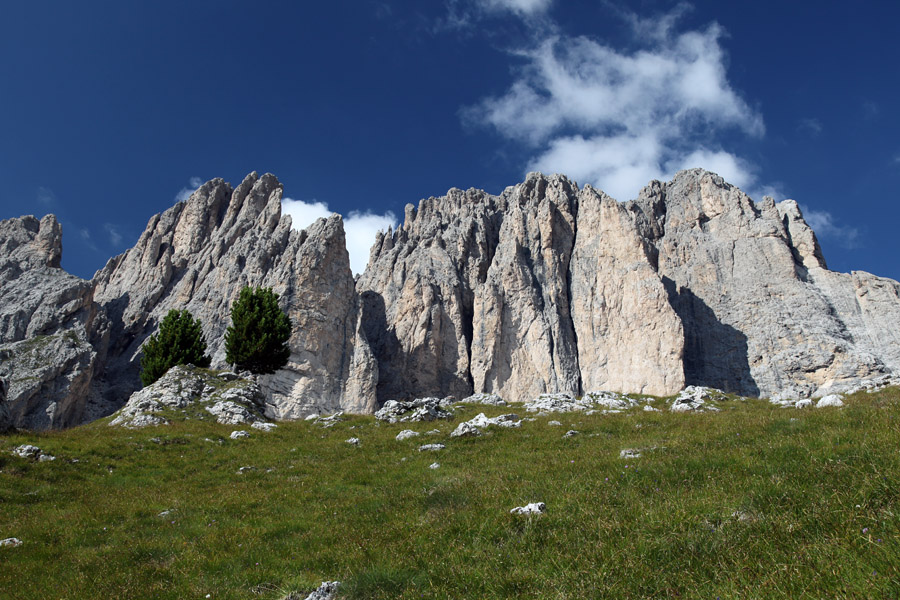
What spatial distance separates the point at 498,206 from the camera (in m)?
111

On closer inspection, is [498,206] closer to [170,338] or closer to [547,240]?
[547,240]

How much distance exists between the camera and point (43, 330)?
267ft

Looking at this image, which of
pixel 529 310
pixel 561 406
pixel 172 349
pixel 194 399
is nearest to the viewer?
pixel 194 399

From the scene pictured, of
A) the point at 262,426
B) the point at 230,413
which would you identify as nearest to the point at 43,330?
the point at 230,413

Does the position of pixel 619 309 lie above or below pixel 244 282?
below

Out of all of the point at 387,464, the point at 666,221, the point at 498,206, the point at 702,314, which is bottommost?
the point at 387,464

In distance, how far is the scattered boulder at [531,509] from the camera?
8.69m

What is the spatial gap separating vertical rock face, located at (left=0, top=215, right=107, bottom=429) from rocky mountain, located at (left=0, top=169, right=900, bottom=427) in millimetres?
297

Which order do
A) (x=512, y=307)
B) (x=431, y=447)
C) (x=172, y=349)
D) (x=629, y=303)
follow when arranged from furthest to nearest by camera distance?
1. (x=512, y=307)
2. (x=629, y=303)
3. (x=172, y=349)
4. (x=431, y=447)

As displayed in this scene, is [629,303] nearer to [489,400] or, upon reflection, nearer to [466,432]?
[489,400]

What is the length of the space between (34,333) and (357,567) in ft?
321

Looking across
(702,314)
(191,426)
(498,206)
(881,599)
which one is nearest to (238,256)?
(498,206)

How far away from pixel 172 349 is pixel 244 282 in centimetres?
4342

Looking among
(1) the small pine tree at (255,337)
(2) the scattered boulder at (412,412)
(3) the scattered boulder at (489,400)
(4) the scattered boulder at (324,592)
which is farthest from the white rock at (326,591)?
(1) the small pine tree at (255,337)
